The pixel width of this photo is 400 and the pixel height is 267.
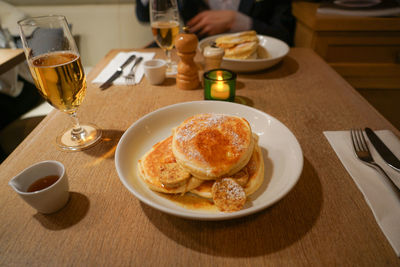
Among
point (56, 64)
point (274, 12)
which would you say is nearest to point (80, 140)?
point (56, 64)

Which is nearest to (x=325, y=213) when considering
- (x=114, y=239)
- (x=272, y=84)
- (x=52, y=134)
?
(x=114, y=239)

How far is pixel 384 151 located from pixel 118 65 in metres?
1.32

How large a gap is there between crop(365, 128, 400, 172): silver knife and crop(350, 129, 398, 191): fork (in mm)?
21

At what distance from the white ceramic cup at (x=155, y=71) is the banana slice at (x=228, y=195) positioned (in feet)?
2.54

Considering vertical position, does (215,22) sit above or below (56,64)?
below

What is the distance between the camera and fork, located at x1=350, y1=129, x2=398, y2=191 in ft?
2.11

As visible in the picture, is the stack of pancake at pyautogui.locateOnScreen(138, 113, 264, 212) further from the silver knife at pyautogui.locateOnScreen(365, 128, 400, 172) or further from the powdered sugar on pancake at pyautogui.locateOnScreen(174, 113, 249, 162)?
the silver knife at pyautogui.locateOnScreen(365, 128, 400, 172)

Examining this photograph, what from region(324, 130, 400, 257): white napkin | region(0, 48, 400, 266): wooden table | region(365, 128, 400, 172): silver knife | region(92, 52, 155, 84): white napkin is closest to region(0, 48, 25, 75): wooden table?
region(92, 52, 155, 84): white napkin

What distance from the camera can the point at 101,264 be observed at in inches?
18.6

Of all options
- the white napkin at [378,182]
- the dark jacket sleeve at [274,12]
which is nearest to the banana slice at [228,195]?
the white napkin at [378,182]

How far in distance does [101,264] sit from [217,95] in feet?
2.37

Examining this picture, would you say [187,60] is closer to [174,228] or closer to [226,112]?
[226,112]

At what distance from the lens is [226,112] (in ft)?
2.79

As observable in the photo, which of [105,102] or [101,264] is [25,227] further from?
[105,102]
